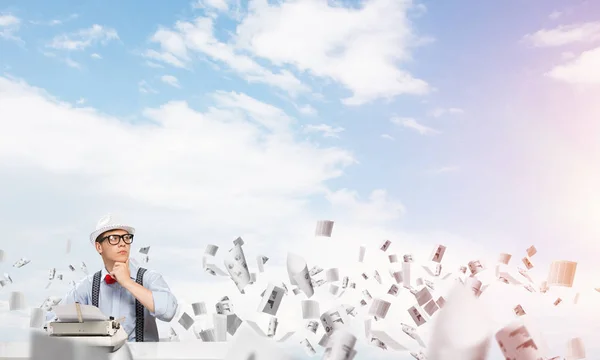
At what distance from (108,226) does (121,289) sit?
0.23 m

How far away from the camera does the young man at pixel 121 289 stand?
2.26 m

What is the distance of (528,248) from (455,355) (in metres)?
2.27

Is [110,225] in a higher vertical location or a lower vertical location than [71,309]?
higher

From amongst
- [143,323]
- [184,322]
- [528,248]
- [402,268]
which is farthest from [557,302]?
[143,323]

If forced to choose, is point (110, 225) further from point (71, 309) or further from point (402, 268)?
point (402, 268)

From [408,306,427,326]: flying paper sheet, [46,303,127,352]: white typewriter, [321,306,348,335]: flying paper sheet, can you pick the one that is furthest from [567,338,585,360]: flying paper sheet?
[46,303,127,352]: white typewriter

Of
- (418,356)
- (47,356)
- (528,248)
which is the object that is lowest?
(418,356)

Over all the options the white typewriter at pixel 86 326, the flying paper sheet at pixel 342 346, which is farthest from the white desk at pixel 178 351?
the flying paper sheet at pixel 342 346

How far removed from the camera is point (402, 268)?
3.30 metres

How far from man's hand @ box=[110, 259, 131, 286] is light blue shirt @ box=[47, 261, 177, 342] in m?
0.11

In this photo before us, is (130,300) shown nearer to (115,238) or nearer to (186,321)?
(115,238)

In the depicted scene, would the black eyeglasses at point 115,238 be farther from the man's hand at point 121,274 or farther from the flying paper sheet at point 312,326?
the flying paper sheet at point 312,326

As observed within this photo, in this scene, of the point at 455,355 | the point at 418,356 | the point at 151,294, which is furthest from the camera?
the point at 418,356

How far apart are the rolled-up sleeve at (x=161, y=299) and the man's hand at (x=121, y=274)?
0.11 meters
